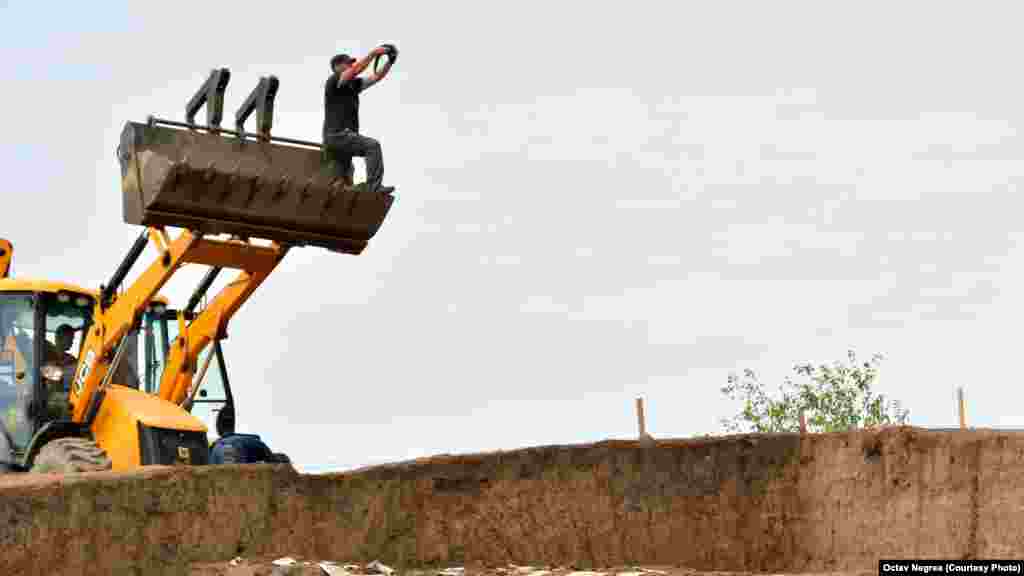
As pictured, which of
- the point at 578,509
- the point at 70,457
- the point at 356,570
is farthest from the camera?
the point at 70,457

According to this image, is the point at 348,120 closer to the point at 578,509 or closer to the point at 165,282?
the point at 165,282

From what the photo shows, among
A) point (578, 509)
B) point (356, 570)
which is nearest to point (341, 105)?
point (578, 509)

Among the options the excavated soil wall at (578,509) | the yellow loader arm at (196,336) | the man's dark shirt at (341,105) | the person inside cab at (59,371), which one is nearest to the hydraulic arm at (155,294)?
the yellow loader arm at (196,336)

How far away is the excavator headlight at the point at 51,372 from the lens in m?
15.8

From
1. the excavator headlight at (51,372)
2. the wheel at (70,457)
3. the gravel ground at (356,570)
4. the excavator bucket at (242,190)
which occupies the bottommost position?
the gravel ground at (356,570)

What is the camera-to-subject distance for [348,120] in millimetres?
15797

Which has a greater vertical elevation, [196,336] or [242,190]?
[242,190]

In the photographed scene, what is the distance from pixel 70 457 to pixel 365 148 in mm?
3618

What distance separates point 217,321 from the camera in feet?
53.9

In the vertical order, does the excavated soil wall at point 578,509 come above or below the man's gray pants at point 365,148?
below

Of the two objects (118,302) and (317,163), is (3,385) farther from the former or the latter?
(317,163)

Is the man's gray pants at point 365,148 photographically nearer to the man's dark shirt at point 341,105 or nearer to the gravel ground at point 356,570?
the man's dark shirt at point 341,105

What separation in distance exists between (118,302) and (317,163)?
2146 mm

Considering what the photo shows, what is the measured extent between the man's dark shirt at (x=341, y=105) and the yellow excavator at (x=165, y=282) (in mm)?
314
